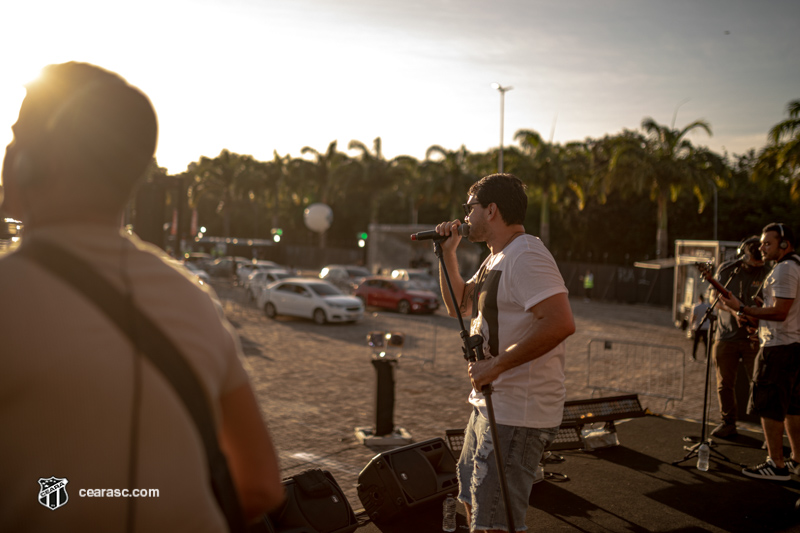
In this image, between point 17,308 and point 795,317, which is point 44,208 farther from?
point 795,317

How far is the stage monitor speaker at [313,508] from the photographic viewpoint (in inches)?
165

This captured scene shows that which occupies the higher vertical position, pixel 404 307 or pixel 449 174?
pixel 449 174

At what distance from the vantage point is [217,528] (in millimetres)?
1286

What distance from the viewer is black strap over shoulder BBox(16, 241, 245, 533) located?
45.6 inches

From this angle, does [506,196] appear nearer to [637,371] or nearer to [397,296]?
[637,371]

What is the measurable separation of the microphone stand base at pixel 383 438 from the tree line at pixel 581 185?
62.9 ft

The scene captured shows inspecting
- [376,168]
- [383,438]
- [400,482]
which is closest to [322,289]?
[383,438]

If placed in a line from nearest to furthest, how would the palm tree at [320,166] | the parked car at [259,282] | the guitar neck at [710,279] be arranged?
the guitar neck at [710,279]
the parked car at [259,282]
the palm tree at [320,166]

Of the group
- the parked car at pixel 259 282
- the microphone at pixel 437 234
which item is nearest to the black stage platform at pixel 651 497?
the microphone at pixel 437 234

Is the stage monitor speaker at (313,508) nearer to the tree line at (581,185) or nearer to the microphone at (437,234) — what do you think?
the microphone at (437,234)

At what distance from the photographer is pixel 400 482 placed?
4902 mm

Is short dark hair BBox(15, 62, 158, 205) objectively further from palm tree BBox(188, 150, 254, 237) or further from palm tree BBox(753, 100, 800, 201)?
palm tree BBox(188, 150, 254, 237)

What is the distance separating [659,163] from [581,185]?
240 inches

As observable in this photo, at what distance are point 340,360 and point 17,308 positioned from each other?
12.7 meters
